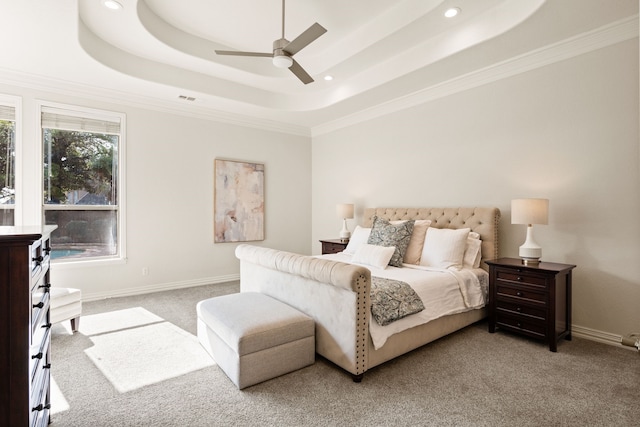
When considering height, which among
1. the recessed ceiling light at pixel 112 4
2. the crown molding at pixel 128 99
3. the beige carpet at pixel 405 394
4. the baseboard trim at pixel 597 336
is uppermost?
the recessed ceiling light at pixel 112 4

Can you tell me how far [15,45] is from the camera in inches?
131

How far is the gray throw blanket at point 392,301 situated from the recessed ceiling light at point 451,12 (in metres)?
2.52

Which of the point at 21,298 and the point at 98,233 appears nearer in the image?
the point at 21,298

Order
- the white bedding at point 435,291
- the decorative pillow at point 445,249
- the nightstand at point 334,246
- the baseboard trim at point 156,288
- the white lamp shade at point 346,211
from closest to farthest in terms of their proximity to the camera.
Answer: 1. the white bedding at point 435,291
2. the decorative pillow at point 445,249
3. the baseboard trim at point 156,288
4. the nightstand at point 334,246
5. the white lamp shade at point 346,211

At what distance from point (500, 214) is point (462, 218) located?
0.40 meters

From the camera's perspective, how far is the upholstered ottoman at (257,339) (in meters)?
2.29

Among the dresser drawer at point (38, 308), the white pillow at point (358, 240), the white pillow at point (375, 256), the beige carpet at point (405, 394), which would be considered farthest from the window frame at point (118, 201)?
the white pillow at point (375, 256)

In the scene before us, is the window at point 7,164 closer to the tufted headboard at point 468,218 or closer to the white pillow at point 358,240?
the white pillow at point 358,240

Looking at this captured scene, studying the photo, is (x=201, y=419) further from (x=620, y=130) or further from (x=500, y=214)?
(x=620, y=130)

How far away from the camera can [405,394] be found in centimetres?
222

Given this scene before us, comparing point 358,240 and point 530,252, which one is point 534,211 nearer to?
point 530,252

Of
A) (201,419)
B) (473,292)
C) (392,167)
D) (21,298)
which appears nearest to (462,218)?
(473,292)

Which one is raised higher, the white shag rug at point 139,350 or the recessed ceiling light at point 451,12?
the recessed ceiling light at point 451,12

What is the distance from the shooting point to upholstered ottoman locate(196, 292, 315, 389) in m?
2.29
